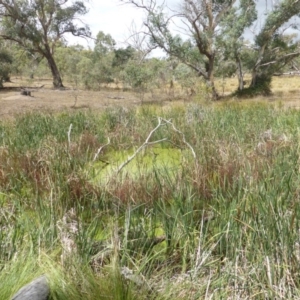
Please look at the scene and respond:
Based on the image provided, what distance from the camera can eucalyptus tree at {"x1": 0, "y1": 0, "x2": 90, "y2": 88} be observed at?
695 inches

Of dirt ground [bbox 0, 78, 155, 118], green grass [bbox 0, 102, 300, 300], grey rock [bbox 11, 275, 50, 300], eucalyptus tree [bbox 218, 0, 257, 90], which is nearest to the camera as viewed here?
grey rock [bbox 11, 275, 50, 300]

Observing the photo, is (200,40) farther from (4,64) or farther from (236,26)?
(4,64)

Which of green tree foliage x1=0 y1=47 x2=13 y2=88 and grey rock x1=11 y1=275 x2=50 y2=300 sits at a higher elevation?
green tree foliage x1=0 y1=47 x2=13 y2=88

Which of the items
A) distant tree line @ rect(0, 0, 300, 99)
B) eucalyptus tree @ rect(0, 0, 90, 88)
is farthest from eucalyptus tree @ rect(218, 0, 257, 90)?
eucalyptus tree @ rect(0, 0, 90, 88)

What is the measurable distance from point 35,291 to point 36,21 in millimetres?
19976

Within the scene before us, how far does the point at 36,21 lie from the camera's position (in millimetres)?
18906

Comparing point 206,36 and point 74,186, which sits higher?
point 206,36

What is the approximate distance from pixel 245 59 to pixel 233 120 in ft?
39.4

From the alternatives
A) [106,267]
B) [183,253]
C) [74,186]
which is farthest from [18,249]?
[74,186]

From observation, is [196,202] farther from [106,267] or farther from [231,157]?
[106,267]

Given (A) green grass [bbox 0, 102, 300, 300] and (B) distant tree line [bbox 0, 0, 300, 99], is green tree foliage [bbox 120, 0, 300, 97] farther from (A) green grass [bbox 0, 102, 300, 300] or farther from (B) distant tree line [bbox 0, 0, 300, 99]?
(A) green grass [bbox 0, 102, 300, 300]

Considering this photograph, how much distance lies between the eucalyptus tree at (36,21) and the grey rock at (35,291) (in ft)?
59.2

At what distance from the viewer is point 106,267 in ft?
4.38

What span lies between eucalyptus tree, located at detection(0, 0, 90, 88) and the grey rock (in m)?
18.0
